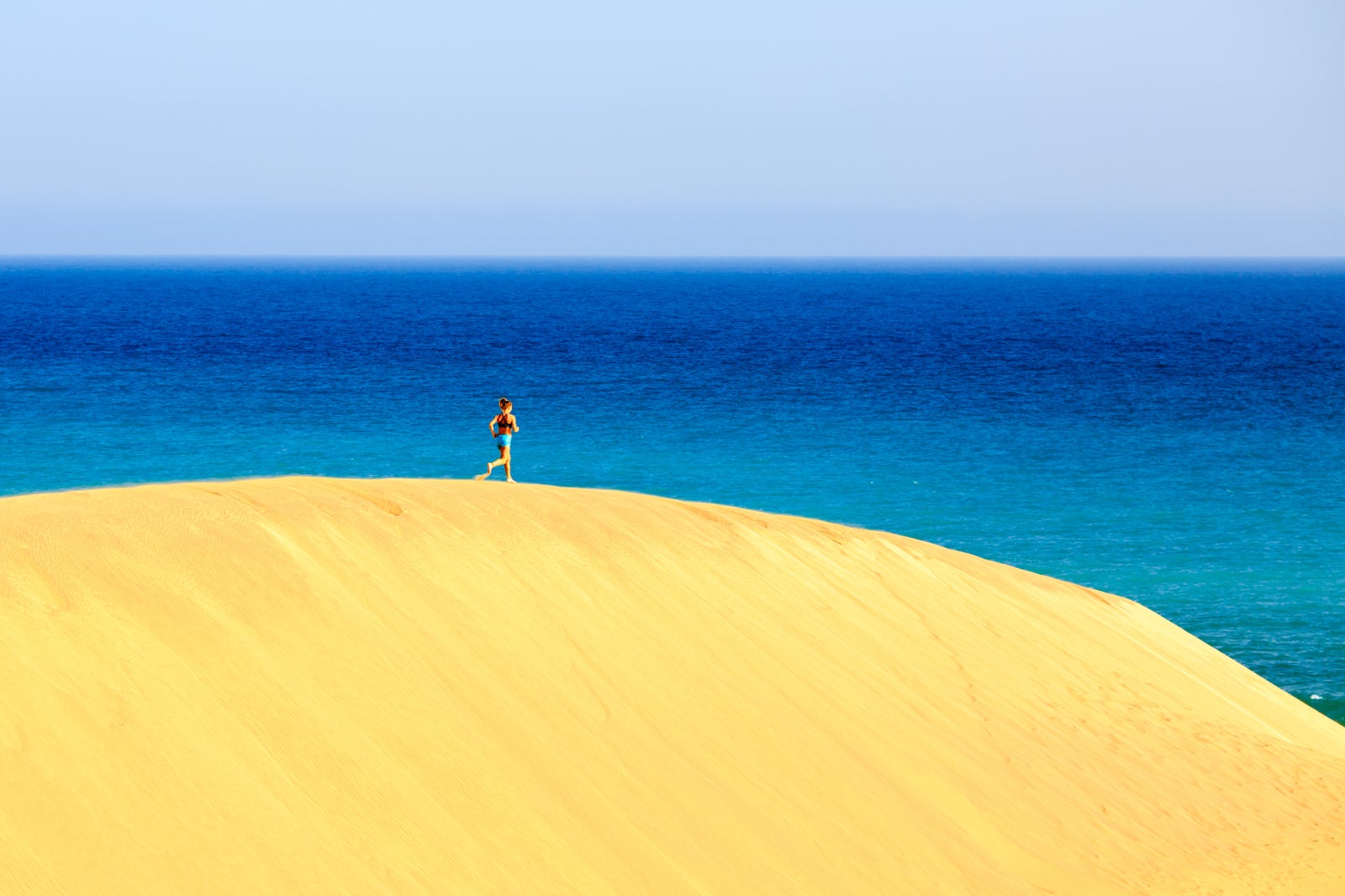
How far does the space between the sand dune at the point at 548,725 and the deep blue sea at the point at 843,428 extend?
869 cm

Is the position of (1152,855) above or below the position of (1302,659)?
above

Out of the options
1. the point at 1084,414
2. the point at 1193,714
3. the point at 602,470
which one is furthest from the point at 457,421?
the point at 1193,714

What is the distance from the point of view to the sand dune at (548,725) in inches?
237

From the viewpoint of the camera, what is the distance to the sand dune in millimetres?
6012

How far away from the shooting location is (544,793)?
6828 mm

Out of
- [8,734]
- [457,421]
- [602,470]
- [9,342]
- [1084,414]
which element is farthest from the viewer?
[9,342]

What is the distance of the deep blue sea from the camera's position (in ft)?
79.0

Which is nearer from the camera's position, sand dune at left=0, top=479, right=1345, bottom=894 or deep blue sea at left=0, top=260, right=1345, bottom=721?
sand dune at left=0, top=479, right=1345, bottom=894

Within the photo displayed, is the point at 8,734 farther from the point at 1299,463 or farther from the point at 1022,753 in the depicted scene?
the point at 1299,463

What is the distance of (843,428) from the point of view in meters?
38.7

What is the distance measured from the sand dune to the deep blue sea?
8.69 meters

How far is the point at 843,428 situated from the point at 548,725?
32.0 m

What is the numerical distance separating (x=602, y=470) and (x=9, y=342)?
4603cm

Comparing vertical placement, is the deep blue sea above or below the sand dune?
below
